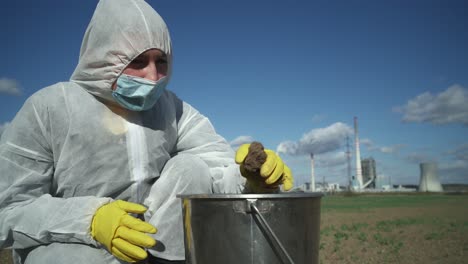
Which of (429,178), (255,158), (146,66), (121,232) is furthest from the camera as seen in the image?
(429,178)

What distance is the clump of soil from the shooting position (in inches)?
82.4

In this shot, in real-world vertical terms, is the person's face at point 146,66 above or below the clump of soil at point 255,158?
above

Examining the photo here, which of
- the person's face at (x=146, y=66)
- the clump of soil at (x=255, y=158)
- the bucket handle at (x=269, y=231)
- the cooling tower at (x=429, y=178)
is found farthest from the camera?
the cooling tower at (x=429, y=178)

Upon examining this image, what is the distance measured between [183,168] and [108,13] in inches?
41.3

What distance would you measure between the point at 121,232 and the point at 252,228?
0.65m

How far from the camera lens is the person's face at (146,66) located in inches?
86.8

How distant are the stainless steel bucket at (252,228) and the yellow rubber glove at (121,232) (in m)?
0.27

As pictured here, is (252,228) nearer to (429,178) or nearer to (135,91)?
(135,91)

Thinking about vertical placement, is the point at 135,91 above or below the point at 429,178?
above

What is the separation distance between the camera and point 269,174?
214 cm

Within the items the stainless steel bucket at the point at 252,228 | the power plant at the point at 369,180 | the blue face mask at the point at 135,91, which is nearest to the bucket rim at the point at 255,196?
the stainless steel bucket at the point at 252,228

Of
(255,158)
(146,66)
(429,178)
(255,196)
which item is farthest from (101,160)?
(429,178)

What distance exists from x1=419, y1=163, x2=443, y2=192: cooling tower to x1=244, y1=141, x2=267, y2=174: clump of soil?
55.8m

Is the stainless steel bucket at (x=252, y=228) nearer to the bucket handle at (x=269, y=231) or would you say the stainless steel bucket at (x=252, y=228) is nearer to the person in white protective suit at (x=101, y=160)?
the bucket handle at (x=269, y=231)
